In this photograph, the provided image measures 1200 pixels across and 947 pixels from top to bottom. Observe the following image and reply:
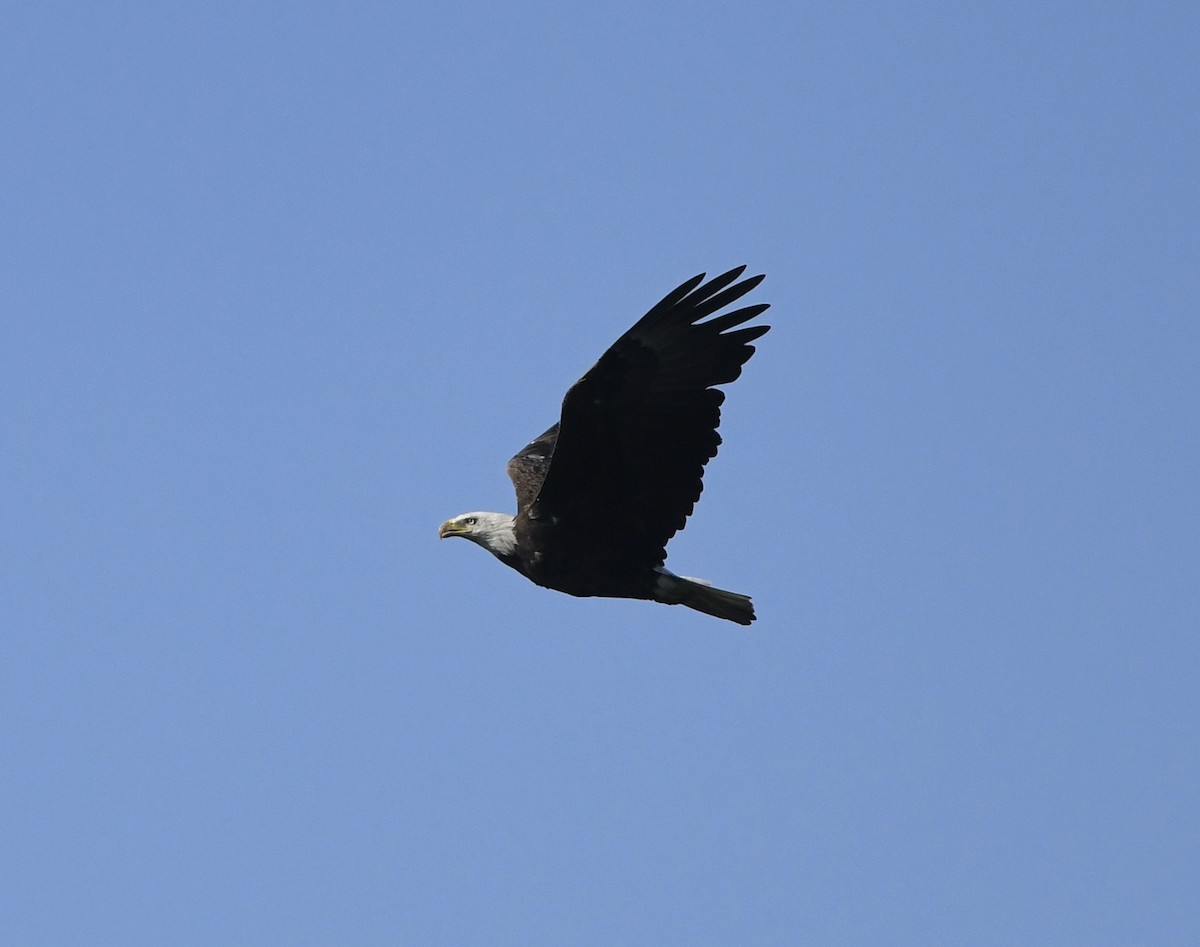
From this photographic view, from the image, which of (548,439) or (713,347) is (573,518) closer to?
(713,347)

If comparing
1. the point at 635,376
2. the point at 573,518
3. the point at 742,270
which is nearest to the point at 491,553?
the point at 573,518

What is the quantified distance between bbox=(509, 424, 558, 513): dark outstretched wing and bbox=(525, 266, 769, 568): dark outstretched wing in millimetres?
1193

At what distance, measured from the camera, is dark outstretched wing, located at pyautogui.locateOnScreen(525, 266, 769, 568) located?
1440cm

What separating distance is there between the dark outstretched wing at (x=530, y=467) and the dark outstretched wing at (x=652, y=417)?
1193mm

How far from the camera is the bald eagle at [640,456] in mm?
14422

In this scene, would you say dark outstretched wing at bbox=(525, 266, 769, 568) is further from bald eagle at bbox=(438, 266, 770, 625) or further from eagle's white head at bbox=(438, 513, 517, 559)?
eagle's white head at bbox=(438, 513, 517, 559)

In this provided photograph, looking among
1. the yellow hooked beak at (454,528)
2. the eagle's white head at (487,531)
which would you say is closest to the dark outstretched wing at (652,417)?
the eagle's white head at (487,531)

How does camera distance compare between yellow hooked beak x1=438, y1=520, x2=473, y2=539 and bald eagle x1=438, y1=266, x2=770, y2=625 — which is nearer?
bald eagle x1=438, y1=266, x2=770, y2=625

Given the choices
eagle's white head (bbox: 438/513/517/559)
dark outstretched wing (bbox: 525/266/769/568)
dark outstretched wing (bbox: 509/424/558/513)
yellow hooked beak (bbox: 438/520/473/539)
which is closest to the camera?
dark outstretched wing (bbox: 525/266/769/568)

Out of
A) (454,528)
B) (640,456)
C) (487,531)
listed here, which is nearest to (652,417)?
(640,456)

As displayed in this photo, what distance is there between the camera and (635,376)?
47.4 feet

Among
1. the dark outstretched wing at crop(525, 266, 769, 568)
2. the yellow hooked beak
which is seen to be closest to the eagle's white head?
the yellow hooked beak

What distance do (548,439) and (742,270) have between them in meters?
3.64

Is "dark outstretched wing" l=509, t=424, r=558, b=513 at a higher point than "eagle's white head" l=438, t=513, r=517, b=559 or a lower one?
higher
